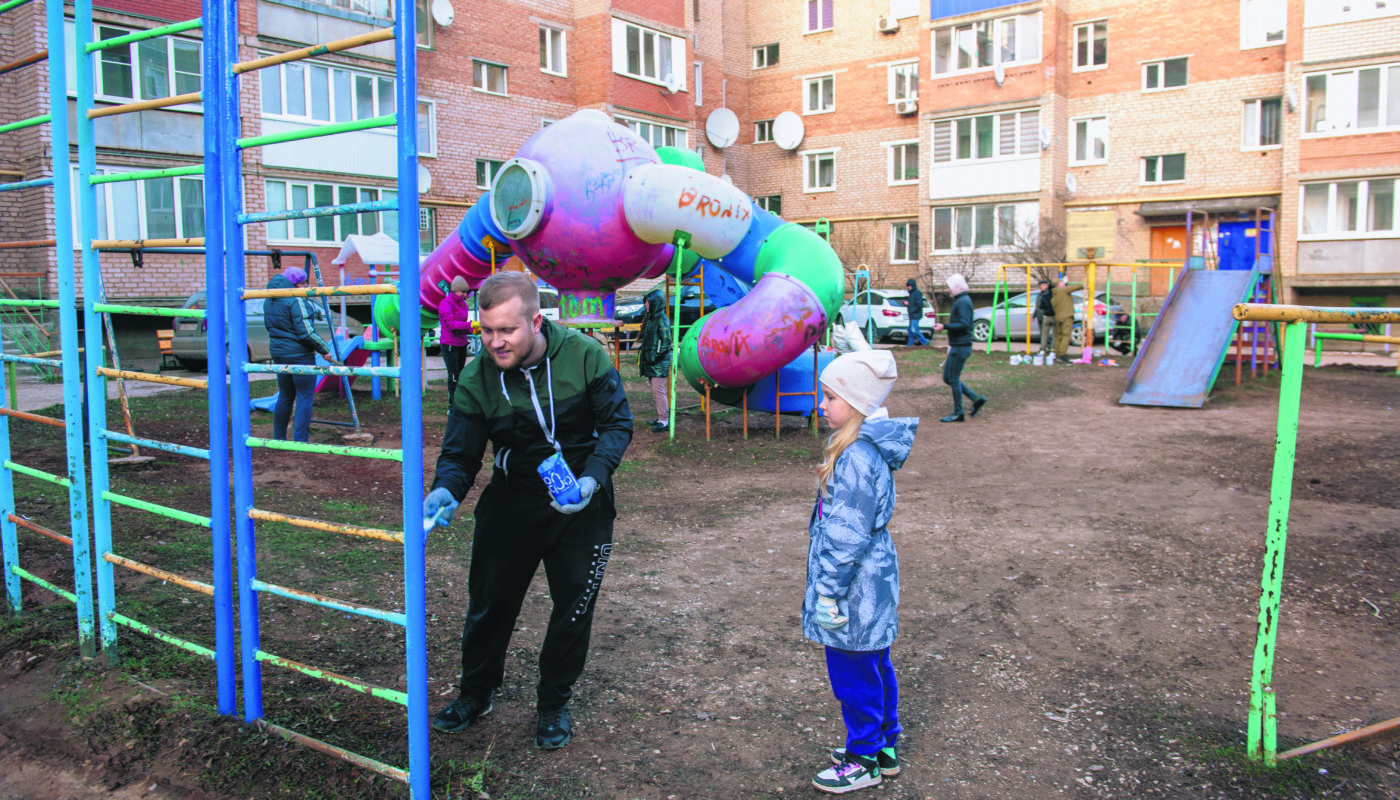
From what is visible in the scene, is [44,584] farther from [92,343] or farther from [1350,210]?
[1350,210]

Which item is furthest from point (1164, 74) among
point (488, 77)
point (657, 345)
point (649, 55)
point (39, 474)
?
point (39, 474)

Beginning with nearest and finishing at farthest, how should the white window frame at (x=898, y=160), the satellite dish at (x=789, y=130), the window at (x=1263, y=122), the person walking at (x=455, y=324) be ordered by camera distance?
1. the person walking at (x=455, y=324)
2. the window at (x=1263, y=122)
3. the white window frame at (x=898, y=160)
4. the satellite dish at (x=789, y=130)

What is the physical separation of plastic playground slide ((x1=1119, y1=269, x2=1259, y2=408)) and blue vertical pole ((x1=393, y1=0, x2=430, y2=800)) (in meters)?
12.0

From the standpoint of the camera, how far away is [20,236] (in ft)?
66.3

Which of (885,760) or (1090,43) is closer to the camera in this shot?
(885,760)

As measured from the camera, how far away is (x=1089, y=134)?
29.9 meters

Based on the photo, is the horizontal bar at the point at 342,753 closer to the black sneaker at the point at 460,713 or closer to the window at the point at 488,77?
the black sneaker at the point at 460,713

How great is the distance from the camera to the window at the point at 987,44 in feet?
98.4

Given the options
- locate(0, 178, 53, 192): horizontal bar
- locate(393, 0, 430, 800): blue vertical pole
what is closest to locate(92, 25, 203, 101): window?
locate(0, 178, 53, 192): horizontal bar

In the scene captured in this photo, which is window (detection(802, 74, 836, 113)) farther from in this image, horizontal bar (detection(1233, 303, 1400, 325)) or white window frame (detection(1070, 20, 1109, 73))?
horizontal bar (detection(1233, 303, 1400, 325))

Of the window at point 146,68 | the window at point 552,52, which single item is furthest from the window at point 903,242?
the window at point 146,68

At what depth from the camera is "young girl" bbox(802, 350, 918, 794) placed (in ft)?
9.81

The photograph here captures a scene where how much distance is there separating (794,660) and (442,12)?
2601 cm

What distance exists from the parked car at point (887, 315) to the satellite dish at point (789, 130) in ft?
38.2
